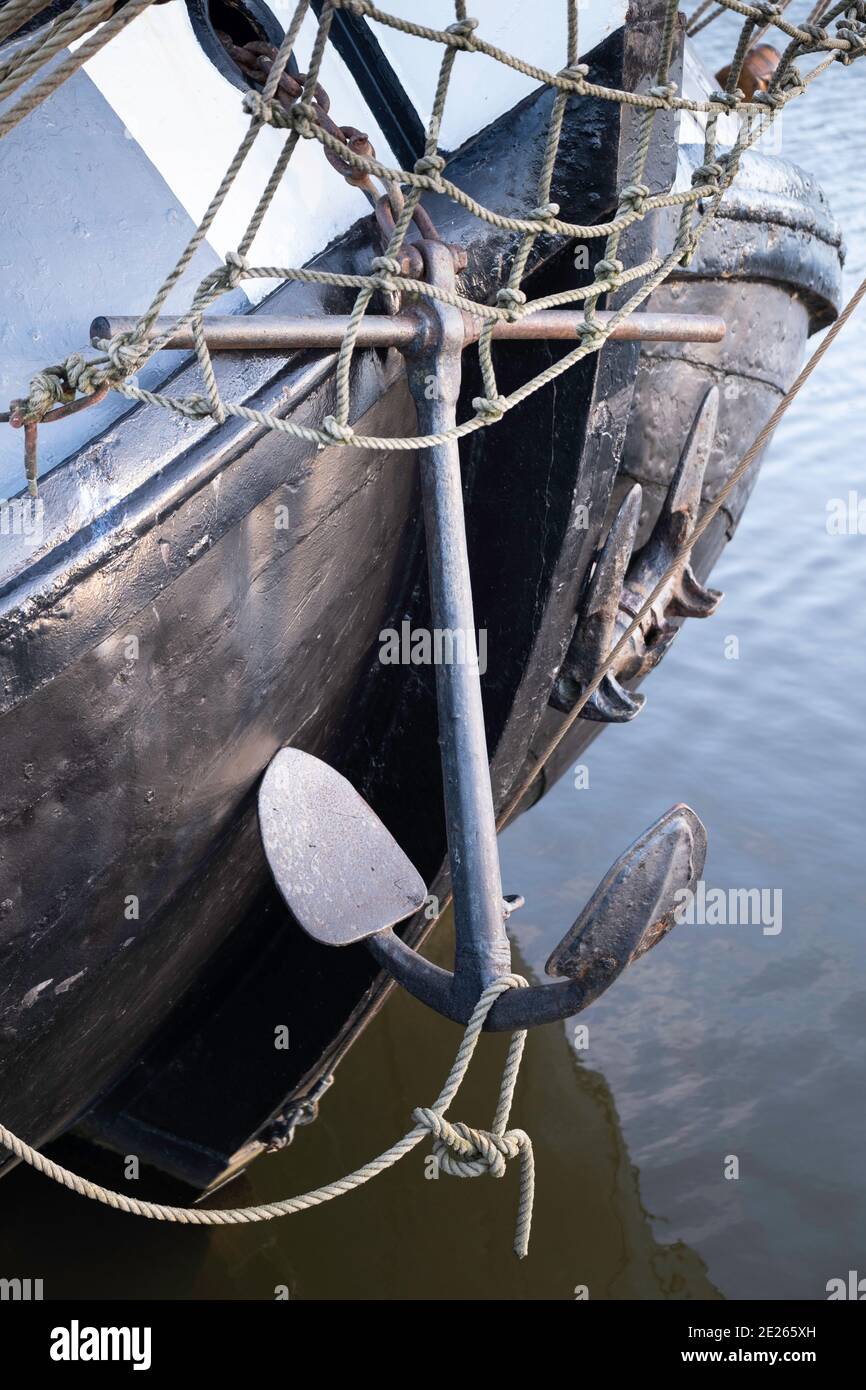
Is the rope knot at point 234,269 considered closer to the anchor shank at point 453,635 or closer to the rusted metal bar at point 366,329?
the rusted metal bar at point 366,329

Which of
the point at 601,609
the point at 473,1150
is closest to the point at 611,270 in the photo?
the point at 601,609

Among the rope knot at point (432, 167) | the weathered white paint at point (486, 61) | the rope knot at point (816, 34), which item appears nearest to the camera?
the rope knot at point (432, 167)

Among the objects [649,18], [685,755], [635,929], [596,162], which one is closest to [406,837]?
[635,929]

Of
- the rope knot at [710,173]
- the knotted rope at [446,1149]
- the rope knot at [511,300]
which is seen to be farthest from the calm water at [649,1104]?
the rope knot at [710,173]

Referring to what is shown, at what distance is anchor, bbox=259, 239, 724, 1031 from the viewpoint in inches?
57.7

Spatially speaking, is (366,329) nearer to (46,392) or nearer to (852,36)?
(46,392)

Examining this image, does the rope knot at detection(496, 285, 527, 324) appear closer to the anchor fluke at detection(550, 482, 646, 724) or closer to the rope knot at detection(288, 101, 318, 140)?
the rope knot at detection(288, 101, 318, 140)

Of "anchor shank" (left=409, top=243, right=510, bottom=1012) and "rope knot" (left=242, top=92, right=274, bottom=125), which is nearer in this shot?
"rope knot" (left=242, top=92, right=274, bottom=125)

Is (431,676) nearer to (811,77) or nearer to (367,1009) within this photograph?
(367,1009)

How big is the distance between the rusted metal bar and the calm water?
178 cm

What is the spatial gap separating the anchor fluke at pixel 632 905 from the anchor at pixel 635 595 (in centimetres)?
84

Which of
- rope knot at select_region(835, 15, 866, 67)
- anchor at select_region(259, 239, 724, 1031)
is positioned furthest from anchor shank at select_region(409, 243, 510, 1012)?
rope knot at select_region(835, 15, 866, 67)

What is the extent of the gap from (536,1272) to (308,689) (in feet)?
4.47

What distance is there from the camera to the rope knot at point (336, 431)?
153cm
